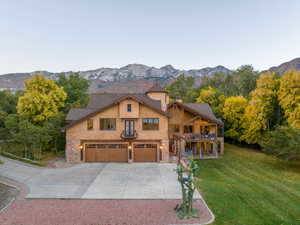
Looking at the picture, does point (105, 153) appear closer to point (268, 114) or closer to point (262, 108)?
point (262, 108)

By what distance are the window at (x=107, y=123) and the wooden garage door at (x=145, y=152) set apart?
3.20 meters

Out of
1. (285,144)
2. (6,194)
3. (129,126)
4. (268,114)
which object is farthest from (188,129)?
(6,194)

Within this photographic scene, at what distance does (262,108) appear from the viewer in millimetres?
24078

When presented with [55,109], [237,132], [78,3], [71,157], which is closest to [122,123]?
[71,157]

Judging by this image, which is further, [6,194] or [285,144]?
[285,144]

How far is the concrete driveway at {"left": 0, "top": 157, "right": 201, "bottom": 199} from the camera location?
10.5m

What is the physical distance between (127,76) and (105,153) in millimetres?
133487

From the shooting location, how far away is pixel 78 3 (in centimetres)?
2911

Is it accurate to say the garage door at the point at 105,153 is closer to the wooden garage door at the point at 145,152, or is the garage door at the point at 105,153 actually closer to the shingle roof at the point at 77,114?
the wooden garage door at the point at 145,152

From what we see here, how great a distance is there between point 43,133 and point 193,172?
16.7 m

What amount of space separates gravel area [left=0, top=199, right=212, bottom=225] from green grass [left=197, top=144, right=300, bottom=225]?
132cm

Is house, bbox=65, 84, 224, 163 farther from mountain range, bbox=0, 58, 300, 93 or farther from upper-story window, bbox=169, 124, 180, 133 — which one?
mountain range, bbox=0, 58, 300, 93

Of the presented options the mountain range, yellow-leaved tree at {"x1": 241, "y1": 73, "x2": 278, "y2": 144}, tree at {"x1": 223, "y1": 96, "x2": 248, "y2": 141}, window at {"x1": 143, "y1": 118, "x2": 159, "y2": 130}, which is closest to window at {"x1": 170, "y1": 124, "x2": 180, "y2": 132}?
window at {"x1": 143, "y1": 118, "x2": 159, "y2": 130}

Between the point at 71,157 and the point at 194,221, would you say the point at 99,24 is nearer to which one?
the point at 71,157
